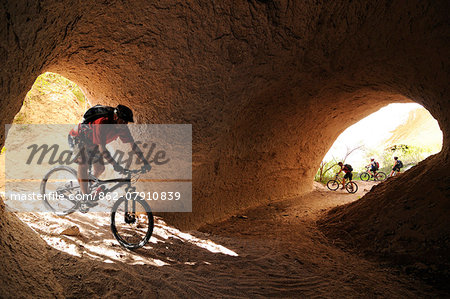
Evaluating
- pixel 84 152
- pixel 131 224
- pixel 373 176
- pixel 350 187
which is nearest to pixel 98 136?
pixel 84 152

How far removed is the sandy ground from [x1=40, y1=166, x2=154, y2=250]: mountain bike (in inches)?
6.5

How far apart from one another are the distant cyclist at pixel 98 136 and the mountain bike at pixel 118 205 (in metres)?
0.15

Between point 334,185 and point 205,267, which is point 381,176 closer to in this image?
point 334,185

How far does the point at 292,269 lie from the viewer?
3.08m

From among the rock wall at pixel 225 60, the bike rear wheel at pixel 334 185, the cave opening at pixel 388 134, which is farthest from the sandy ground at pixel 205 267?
the cave opening at pixel 388 134

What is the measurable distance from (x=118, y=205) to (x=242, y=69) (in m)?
2.91

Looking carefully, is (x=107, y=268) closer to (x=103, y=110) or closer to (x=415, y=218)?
(x=103, y=110)

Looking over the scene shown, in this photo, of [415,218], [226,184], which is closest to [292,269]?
[415,218]

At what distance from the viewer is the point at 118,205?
3104 millimetres

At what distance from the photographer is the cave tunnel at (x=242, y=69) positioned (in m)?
3.02

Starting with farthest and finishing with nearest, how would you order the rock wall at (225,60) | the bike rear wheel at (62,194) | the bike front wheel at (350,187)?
1. the bike front wheel at (350,187)
2. the bike rear wheel at (62,194)
3. the rock wall at (225,60)

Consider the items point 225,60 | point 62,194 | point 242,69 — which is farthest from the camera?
point 242,69

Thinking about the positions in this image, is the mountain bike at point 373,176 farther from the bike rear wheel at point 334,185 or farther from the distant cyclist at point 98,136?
the distant cyclist at point 98,136

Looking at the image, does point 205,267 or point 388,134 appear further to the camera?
point 388,134
